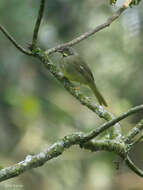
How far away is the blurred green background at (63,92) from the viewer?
599 cm

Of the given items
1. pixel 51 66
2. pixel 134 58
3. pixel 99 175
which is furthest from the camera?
pixel 99 175

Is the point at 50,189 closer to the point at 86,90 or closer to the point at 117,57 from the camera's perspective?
the point at 86,90

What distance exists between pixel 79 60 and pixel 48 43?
2.14 metres

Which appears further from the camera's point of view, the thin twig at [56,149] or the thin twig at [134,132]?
the thin twig at [134,132]

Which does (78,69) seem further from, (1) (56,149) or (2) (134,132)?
(1) (56,149)

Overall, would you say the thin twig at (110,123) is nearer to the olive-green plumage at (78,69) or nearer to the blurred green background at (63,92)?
the olive-green plumage at (78,69)

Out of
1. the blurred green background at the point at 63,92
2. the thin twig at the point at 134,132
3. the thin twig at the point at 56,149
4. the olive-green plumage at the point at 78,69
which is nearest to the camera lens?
the thin twig at the point at 56,149

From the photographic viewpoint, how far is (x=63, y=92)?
758 cm

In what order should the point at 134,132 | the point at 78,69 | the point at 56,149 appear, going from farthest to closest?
1. the point at 78,69
2. the point at 134,132
3. the point at 56,149

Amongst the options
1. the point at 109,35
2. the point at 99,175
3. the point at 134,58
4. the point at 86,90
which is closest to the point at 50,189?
the point at 99,175

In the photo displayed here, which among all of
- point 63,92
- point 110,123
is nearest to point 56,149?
point 110,123

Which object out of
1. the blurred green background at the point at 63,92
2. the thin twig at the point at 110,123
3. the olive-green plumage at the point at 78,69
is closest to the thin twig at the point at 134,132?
the thin twig at the point at 110,123

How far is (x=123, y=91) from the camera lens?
240 inches

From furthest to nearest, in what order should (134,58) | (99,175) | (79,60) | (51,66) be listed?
(99,175) → (134,58) → (79,60) → (51,66)
